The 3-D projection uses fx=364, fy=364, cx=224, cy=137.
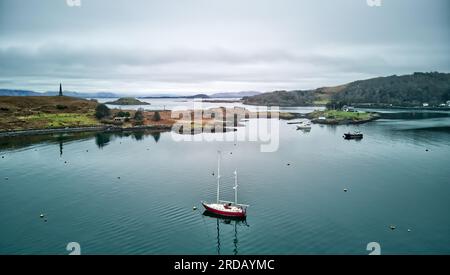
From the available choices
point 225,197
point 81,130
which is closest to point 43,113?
point 81,130

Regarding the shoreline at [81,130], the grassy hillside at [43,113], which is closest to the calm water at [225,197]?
the shoreline at [81,130]

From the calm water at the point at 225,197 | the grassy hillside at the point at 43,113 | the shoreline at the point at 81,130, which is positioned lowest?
the calm water at the point at 225,197

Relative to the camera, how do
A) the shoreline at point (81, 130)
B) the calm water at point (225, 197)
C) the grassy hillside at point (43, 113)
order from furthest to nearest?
the grassy hillside at point (43, 113) < the shoreline at point (81, 130) < the calm water at point (225, 197)

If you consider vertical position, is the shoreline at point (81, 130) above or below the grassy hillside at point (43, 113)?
below

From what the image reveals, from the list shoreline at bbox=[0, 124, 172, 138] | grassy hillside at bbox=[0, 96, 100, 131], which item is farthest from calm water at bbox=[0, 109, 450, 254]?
grassy hillside at bbox=[0, 96, 100, 131]

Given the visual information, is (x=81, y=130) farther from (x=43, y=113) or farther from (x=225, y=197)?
(x=225, y=197)

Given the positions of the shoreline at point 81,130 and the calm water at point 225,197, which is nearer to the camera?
the calm water at point 225,197

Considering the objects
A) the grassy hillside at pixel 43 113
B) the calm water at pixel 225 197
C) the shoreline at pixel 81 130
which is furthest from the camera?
the grassy hillside at pixel 43 113

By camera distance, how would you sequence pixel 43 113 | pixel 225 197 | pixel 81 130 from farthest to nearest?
pixel 43 113, pixel 81 130, pixel 225 197

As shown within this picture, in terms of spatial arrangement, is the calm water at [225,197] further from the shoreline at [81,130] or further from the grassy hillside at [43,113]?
the grassy hillside at [43,113]
